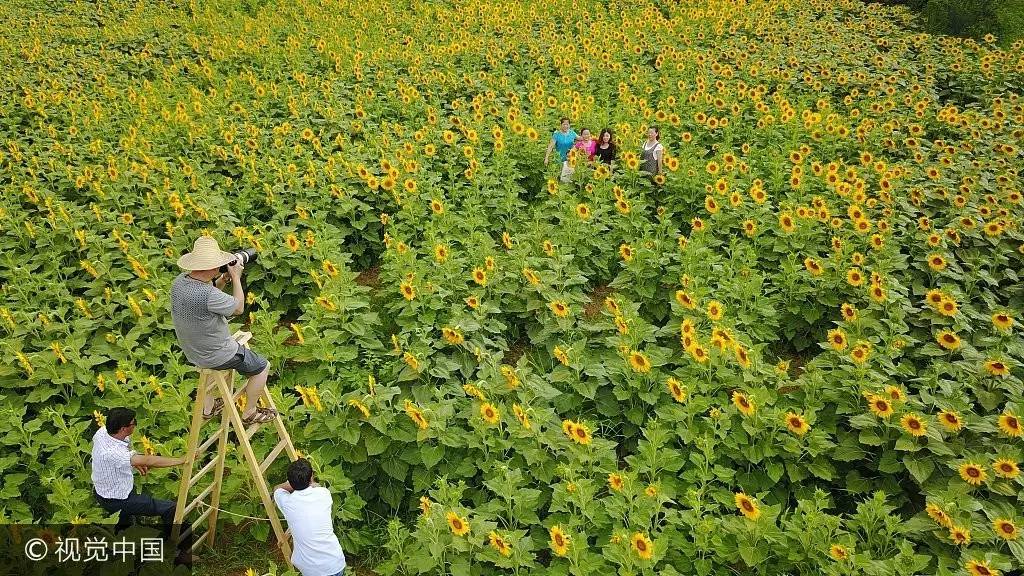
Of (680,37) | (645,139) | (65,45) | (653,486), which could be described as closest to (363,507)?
(653,486)

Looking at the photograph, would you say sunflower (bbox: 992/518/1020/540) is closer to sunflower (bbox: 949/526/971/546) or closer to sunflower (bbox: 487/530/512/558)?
sunflower (bbox: 949/526/971/546)

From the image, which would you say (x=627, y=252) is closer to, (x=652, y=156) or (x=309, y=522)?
(x=652, y=156)

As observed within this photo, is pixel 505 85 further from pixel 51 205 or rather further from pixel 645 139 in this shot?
pixel 51 205

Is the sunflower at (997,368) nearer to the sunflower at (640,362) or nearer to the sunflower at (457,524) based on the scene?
the sunflower at (640,362)

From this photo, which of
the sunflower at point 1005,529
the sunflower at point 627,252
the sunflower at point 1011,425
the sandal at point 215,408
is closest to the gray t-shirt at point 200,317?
the sandal at point 215,408

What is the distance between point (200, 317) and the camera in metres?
3.43

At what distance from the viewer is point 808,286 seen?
6035mm

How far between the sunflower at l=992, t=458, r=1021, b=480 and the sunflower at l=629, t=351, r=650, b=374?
7.18 feet

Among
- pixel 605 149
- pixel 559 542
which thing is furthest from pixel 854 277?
pixel 559 542

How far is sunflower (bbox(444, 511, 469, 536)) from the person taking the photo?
3.57 m

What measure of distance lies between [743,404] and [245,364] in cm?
330

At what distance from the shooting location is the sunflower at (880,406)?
4.16 metres

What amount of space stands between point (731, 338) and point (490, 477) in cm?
214

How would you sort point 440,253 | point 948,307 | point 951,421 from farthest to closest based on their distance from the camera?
1. point 440,253
2. point 948,307
3. point 951,421
